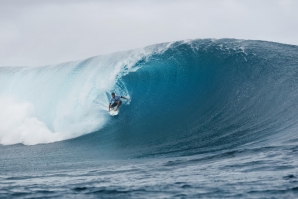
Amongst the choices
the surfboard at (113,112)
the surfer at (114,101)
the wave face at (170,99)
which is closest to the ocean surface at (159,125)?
the wave face at (170,99)

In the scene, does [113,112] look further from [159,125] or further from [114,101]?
[159,125]

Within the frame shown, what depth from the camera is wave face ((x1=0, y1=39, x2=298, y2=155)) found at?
1286cm

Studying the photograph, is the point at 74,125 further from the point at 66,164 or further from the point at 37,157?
the point at 66,164

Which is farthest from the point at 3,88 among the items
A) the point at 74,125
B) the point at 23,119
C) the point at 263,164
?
the point at 263,164

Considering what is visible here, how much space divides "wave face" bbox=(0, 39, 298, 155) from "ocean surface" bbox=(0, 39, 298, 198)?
0.04 m

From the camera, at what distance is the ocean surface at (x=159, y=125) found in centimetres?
737

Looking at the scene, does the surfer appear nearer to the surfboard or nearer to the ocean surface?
the surfboard

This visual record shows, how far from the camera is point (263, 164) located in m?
8.01

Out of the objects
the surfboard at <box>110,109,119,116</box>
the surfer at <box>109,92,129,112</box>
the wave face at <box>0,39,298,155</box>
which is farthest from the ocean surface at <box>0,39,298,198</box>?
the surfer at <box>109,92,129,112</box>

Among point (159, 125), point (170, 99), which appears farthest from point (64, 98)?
point (159, 125)

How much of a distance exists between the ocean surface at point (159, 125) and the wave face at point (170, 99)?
4cm

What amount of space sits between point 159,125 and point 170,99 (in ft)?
6.99

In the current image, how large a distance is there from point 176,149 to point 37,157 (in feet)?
12.1

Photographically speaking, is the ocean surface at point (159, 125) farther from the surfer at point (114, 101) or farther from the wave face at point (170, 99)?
the surfer at point (114, 101)
